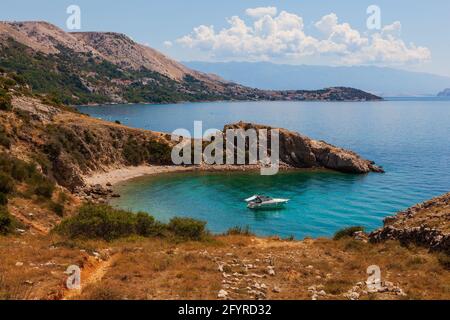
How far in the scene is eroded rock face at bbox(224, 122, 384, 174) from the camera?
304ft

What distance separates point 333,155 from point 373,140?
180ft

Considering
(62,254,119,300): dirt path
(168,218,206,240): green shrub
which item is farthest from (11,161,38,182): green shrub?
(62,254,119,300): dirt path

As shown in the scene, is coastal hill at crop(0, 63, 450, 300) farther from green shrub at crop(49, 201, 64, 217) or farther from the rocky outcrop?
the rocky outcrop

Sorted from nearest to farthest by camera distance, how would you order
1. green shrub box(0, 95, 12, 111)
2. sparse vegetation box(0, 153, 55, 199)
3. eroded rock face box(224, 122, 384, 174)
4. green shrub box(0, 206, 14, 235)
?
green shrub box(0, 206, 14, 235), sparse vegetation box(0, 153, 55, 199), green shrub box(0, 95, 12, 111), eroded rock face box(224, 122, 384, 174)

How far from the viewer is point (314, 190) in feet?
245

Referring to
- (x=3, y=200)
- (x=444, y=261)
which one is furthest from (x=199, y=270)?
(x=3, y=200)

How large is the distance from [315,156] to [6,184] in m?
71.7

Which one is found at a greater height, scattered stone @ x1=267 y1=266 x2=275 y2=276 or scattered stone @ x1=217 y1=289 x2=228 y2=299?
scattered stone @ x1=217 y1=289 x2=228 y2=299

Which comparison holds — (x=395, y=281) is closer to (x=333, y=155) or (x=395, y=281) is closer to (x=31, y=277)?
(x=31, y=277)

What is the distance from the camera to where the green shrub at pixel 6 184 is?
38.9m

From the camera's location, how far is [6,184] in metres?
39.2

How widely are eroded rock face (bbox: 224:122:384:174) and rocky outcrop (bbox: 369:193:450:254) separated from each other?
2456 inches

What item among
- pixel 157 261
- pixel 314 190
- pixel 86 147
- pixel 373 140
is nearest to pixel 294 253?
pixel 157 261

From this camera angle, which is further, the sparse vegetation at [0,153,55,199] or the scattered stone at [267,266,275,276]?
the sparse vegetation at [0,153,55,199]
